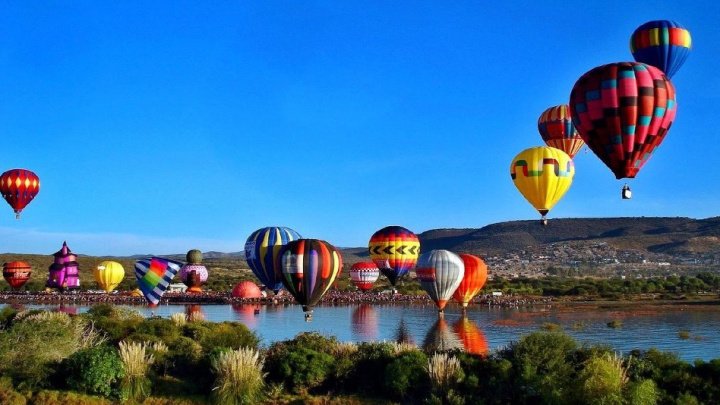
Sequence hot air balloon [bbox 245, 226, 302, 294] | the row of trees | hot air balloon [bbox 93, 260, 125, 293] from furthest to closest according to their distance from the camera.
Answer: hot air balloon [bbox 93, 260, 125, 293]
hot air balloon [bbox 245, 226, 302, 294]
the row of trees

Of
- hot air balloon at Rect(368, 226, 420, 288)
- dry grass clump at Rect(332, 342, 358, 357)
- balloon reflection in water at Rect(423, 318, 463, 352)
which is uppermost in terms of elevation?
hot air balloon at Rect(368, 226, 420, 288)

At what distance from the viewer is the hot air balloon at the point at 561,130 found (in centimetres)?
4338

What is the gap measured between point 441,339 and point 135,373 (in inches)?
720

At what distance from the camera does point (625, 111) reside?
95.6 ft

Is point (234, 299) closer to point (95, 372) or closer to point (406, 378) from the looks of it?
point (95, 372)

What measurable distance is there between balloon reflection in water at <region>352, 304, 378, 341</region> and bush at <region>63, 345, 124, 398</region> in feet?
53.7

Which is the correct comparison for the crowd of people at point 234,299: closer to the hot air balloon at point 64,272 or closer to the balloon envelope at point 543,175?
the hot air balloon at point 64,272

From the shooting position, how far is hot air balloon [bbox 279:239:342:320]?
106 ft

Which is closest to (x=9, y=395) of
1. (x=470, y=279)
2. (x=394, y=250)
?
(x=470, y=279)

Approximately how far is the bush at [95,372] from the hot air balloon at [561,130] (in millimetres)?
32597

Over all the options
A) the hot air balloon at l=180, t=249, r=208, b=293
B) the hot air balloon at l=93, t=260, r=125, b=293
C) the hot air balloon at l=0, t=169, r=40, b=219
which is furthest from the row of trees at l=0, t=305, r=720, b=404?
the hot air balloon at l=93, t=260, r=125, b=293

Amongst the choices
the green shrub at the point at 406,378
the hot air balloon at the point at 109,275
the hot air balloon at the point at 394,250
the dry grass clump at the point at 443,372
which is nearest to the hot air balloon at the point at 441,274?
the hot air balloon at the point at 394,250

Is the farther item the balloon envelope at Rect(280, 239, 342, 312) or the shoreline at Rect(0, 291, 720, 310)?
the shoreline at Rect(0, 291, 720, 310)

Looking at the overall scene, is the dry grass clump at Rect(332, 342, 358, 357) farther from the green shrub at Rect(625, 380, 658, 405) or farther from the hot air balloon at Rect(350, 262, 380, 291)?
the hot air balloon at Rect(350, 262, 380, 291)
